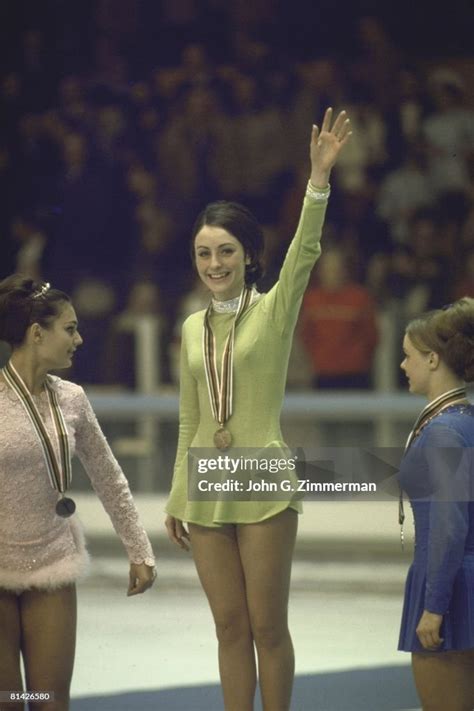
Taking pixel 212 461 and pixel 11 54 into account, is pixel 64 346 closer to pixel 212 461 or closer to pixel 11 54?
pixel 212 461

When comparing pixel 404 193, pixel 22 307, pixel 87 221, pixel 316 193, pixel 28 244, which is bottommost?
pixel 22 307

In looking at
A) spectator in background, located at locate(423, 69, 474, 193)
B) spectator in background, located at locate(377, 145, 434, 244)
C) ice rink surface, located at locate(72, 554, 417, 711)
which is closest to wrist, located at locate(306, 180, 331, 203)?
ice rink surface, located at locate(72, 554, 417, 711)

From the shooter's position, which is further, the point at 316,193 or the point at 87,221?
the point at 87,221

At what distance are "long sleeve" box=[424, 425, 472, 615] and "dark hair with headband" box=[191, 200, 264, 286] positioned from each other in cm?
67

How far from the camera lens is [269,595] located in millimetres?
3354

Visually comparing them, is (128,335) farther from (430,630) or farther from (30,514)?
(430,630)

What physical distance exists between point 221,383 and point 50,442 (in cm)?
42

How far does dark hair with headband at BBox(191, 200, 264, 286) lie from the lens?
3.40m

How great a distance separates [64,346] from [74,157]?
1.81 meters

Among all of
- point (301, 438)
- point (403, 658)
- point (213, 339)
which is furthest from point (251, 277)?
point (403, 658)

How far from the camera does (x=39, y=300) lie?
10.5 feet

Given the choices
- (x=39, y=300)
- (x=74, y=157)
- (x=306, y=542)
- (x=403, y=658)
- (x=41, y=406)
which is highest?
(x=74, y=157)

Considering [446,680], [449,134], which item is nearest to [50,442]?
[446,680]

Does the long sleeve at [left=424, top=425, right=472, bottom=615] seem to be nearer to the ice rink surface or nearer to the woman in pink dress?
the woman in pink dress
